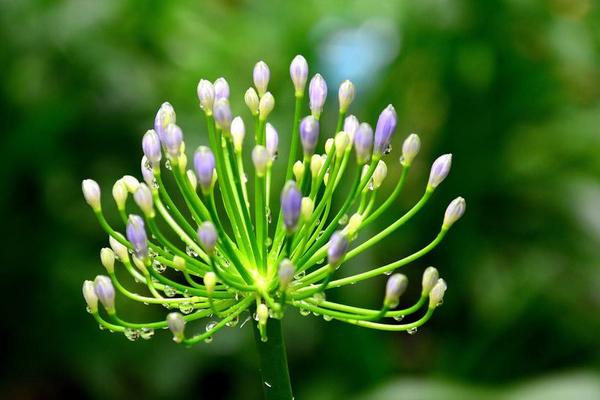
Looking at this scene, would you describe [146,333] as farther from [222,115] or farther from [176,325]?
[222,115]

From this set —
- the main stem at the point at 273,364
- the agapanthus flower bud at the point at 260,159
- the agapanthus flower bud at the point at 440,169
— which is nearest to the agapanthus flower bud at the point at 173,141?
the agapanthus flower bud at the point at 260,159

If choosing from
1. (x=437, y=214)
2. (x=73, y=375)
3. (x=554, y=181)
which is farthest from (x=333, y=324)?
(x=554, y=181)

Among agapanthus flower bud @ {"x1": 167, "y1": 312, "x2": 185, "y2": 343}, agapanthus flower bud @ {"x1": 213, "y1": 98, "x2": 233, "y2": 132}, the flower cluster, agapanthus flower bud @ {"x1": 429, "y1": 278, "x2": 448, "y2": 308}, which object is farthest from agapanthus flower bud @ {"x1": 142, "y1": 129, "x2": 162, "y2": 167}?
agapanthus flower bud @ {"x1": 429, "y1": 278, "x2": 448, "y2": 308}

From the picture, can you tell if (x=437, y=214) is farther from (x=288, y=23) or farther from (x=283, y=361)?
(x=283, y=361)

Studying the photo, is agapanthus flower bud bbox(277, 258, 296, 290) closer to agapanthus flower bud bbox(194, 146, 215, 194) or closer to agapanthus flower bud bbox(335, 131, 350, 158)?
agapanthus flower bud bbox(194, 146, 215, 194)

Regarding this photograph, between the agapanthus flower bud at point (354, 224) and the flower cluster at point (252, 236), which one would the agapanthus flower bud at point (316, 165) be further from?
the agapanthus flower bud at point (354, 224)

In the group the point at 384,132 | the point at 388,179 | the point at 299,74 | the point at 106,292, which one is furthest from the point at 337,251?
the point at 388,179

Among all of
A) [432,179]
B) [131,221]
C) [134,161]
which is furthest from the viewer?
[134,161]
